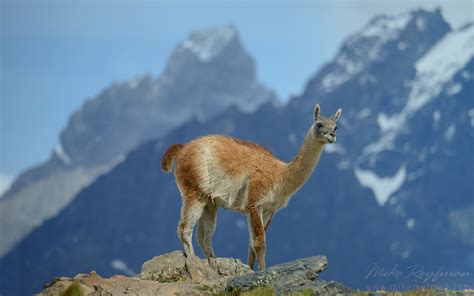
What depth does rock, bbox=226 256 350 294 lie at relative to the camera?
1957cm

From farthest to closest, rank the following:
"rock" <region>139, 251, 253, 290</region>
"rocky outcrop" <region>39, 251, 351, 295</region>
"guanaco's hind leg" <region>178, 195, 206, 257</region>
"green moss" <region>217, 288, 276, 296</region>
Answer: "guanaco's hind leg" <region>178, 195, 206, 257</region> → "rock" <region>139, 251, 253, 290</region> → "rocky outcrop" <region>39, 251, 351, 295</region> → "green moss" <region>217, 288, 276, 296</region>

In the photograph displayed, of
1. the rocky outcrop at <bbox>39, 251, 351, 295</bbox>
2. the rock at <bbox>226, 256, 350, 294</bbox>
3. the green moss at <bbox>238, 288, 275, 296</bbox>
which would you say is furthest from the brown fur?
the green moss at <bbox>238, 288, 275, 296</bbox>

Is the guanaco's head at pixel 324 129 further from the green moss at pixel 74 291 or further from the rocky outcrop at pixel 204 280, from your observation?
the green moss at pixel 74 291

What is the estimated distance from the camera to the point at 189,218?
25.2 meters

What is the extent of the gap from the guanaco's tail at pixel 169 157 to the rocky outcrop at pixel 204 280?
343 cm

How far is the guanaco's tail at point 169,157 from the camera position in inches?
1037

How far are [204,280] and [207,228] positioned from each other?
3.60 m

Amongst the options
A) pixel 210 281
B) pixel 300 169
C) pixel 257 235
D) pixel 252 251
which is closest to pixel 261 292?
pixel 210 281

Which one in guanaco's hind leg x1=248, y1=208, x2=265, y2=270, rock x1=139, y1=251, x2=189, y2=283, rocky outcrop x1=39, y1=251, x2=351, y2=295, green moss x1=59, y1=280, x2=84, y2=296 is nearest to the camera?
rocky outcrop x1=39, y1=251, x2=351, y2=295

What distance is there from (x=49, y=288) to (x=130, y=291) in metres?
2.37

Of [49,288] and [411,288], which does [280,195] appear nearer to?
[411,288]

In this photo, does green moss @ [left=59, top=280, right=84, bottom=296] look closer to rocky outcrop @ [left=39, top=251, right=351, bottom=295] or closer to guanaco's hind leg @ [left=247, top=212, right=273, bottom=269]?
rocky outcrop @ [left=39, top=251, right=351, bottom=295]

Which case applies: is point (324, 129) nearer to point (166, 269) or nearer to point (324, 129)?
point (324, 129)

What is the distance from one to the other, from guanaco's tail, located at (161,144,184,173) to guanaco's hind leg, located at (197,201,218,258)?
70.2 inches
